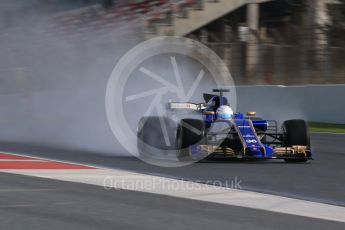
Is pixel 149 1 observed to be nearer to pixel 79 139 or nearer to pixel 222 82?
pixel 222 82

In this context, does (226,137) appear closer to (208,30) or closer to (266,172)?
(266,172)

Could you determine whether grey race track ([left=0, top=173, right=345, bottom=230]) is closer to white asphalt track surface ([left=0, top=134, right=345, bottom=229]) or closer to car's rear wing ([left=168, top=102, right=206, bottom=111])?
white asphalt track surface ([left=0, top=134, right=345, bottom=229])

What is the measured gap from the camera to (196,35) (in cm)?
2639

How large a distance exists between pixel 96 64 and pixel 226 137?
882 cm

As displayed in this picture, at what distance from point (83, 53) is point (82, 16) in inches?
132

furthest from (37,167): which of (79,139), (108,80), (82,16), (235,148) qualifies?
(82,16)

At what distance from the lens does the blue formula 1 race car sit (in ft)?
33.9

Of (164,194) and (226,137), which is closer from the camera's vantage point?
(164,194)

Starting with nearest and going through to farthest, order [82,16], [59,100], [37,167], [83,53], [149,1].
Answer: [37,167]
[59,100]
[83,53]
[82,16]
[149,1]

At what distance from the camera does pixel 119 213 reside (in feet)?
21.5

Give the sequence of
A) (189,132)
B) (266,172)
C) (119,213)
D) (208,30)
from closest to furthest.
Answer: (119,213), (266,172), (189,132), (208,30)

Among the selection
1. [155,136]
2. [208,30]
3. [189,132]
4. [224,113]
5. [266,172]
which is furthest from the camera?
[208,30]

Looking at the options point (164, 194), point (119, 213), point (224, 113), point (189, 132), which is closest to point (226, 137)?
point (224, 113)

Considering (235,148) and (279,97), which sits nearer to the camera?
(235,148)
